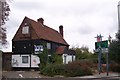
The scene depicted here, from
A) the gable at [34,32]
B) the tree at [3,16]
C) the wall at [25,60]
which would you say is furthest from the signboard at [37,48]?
the tree at [3,16]

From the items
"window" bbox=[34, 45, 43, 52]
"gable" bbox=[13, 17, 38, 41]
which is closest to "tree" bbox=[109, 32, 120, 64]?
"window" bbox=[34, 45, 43, 52]

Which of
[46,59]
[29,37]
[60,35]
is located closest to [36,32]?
[29,37]

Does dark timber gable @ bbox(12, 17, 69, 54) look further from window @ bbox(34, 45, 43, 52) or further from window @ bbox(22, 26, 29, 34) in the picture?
window @ bbox(34, 45, 43, 52)

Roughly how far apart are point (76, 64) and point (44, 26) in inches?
880

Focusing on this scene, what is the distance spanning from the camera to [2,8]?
2300cm

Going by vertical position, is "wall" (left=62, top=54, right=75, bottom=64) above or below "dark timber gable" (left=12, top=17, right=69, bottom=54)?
below

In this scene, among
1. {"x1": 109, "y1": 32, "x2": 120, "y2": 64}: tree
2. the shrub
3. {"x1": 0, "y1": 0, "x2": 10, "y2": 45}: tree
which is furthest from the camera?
{"x1": 109, "y1": 32, "x2": 120, "y2": 64}: tree

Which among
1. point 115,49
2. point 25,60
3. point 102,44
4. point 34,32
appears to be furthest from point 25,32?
point 115,49

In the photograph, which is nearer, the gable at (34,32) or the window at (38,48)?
the window at (38,48)

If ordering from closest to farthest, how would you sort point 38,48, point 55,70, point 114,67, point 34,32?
point 55,70, point 114,67, point 38,48, point 34,32

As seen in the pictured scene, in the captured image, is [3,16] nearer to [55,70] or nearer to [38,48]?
[55,70]

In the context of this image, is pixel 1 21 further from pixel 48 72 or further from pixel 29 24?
pixel 29 24

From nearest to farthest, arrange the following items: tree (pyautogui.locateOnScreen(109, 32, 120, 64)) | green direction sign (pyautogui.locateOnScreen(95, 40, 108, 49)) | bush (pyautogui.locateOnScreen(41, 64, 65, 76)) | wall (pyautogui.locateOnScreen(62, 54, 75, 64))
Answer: bush (pyautogui.locateOnScreen(41, 64, 65, 76)), green direction sign (pyautogui.locateOnScreen(95, 40, 108, 49)), tree (pyautogui.locateOnScreen(109, 32, 120, 64)), wall (pyautogui.locateOnScreen(62, 54, 75, 64))

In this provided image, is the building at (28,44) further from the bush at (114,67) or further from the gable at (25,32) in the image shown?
the bush at (114,67)
